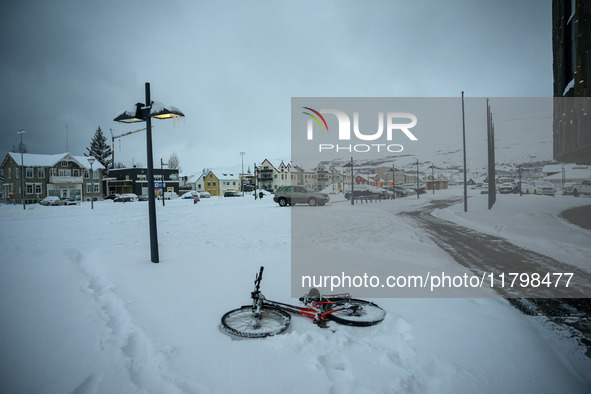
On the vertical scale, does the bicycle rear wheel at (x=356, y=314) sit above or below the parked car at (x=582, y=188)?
below

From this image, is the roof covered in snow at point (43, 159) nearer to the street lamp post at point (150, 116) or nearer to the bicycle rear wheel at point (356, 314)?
the street lamp post at point (150, 116)

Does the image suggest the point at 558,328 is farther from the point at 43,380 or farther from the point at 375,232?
the point at 375,232

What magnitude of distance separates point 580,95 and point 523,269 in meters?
7.83

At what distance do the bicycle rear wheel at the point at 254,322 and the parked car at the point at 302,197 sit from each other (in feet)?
67.8

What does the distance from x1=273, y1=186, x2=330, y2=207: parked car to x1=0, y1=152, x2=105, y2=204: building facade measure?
34.4m

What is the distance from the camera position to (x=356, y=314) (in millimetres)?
4348

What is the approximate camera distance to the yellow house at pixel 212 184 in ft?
270

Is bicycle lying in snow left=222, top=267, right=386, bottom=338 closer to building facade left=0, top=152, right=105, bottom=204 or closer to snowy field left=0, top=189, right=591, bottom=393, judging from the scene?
snowy field left=0, top=189, right=591, bottom=393

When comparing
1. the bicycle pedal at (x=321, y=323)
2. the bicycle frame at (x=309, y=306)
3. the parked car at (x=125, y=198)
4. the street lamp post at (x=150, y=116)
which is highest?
the street lamp post at (x=150, y=116)

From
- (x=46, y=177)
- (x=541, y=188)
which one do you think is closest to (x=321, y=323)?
(x=541, y=188)

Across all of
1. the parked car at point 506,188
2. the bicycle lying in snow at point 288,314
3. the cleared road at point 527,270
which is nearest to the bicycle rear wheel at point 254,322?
the bicycle lying in snow at point 288,314

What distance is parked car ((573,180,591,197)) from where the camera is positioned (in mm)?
26116

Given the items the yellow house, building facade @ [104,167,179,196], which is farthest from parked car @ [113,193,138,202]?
the yellow house

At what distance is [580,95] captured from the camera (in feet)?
35.6
